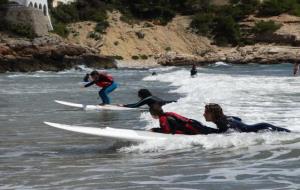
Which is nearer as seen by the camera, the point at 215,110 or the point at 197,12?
the point at 215,110

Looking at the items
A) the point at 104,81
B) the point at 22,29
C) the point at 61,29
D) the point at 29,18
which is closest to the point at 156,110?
the point at 104,81

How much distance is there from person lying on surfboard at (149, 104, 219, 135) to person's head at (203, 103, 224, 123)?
0.35 metres

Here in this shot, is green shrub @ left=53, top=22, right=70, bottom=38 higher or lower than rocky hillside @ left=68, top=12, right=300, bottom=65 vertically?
higher

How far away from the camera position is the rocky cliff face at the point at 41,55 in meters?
54.9

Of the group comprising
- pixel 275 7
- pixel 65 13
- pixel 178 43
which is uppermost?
pixel 65 13

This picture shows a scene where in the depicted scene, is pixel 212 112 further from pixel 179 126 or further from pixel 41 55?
pixel 41 55

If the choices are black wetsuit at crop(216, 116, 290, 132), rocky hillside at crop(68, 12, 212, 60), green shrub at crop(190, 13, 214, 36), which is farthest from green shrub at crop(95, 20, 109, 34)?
black wetsuit at crop(216, 116, 290, 132)

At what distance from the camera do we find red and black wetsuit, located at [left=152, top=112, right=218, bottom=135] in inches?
368

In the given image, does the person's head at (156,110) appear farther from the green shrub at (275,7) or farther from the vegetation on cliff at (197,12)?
the green shrub at (275,7)

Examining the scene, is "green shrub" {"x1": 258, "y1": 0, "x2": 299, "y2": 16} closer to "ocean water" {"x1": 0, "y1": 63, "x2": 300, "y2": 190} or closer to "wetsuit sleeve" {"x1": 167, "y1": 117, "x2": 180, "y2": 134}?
"ocean water" {"x1": 0, "y1": 63, "x2": 300, "y2": 190}

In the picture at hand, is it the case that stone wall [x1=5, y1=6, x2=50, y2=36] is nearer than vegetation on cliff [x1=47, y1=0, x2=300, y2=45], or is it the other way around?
stone wall [x1=5, y1=6, x2=50, y2=36]

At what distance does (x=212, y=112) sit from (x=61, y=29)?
221ft

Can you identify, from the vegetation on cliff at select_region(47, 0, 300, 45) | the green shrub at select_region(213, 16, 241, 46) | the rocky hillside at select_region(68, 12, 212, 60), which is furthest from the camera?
the green shrub at select_region(213, 16, 241, 46)

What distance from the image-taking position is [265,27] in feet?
269
